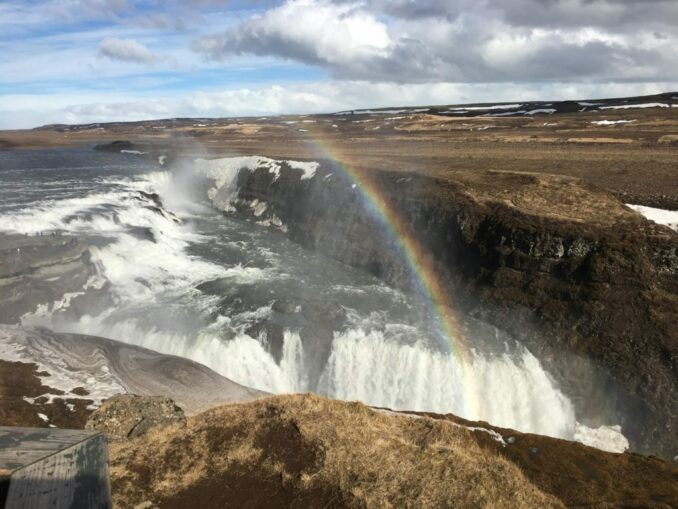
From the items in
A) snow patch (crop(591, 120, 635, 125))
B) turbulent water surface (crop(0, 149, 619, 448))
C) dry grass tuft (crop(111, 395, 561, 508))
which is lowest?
turbulent water surface (crop(0, 149, 619, 448))

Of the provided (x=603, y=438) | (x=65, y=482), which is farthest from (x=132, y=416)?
(x=603, y=438)

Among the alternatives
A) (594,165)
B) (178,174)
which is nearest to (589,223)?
(594,165)

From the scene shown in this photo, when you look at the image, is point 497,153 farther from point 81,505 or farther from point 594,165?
point 81,505

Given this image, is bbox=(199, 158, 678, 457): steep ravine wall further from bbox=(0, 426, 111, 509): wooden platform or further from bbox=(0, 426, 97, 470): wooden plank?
bbox=(0, 426, 97, 470): wooden plank

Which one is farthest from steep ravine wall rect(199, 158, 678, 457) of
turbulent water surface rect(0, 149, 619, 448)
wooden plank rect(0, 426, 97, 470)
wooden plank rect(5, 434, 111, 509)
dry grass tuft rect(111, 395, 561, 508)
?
wooden plank rect(0, 426, 97, 470)

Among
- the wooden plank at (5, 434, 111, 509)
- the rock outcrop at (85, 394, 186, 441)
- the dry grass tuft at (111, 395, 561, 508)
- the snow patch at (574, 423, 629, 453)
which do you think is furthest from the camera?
the snow patch at (574, 423, 629, 453)
